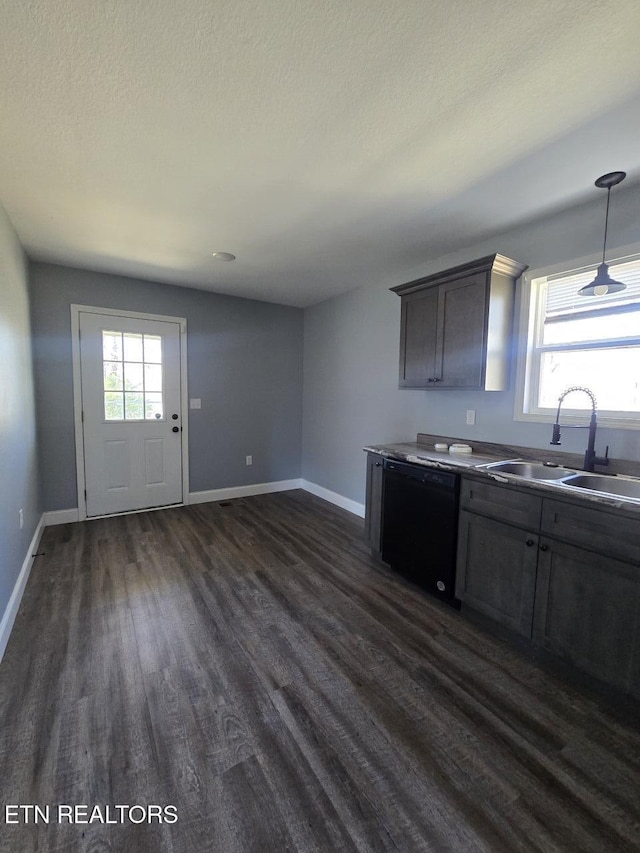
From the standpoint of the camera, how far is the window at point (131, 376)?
12.3 feet

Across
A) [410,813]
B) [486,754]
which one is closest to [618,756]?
[486,754]

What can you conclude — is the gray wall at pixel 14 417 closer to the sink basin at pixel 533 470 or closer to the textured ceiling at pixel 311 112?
the textured ceiling at pixel 311 112

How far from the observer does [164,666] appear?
182 centimetres

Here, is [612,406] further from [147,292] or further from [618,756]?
[147,292]

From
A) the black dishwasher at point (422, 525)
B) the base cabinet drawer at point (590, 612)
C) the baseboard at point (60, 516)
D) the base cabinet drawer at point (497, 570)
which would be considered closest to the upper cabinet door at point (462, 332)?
the black dishwasher at point (422, 525)

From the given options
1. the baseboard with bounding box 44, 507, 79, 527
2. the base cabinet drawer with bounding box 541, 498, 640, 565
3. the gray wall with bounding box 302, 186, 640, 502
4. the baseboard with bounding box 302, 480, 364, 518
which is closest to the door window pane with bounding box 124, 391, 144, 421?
the baseboard with bounding box 44, 507, 79, 527

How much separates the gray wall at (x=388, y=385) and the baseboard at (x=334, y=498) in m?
0.07

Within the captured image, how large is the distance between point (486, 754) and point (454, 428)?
210 cm

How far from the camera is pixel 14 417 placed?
7.93 ft

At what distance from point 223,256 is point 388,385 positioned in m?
1.90

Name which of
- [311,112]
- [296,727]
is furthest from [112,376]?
[296,727]

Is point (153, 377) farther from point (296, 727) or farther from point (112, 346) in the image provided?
point (296, 727)

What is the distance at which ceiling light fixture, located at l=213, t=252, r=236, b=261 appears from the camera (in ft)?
10.2

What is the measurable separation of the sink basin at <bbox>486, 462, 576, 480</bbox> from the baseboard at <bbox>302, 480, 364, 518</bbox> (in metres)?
1.94
